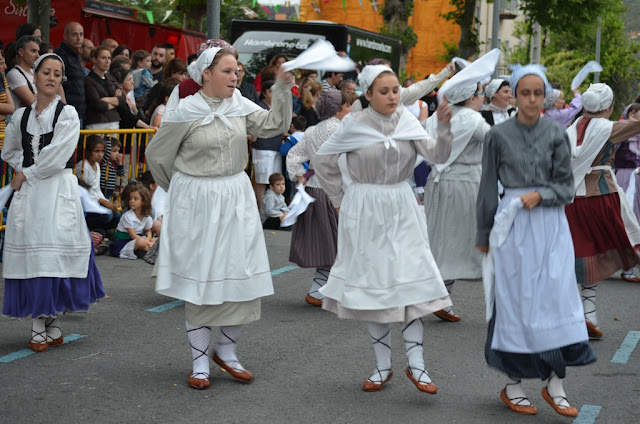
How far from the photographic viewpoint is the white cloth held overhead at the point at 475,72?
613 cm

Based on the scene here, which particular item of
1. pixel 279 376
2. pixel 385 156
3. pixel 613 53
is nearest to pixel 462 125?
pixel 385 156

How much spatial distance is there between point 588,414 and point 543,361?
0.52m

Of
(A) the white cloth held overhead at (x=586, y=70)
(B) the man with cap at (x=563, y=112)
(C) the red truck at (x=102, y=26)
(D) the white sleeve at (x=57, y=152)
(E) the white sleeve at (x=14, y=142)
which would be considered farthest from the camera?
(C) the red truck at (x=102, y=26)

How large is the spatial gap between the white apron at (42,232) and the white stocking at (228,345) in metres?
1.44

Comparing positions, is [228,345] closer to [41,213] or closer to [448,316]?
[41,213]

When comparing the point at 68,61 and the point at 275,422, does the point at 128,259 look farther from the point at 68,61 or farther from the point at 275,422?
the point at 275,422

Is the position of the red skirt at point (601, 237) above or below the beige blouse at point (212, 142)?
below

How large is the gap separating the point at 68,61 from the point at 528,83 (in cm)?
756

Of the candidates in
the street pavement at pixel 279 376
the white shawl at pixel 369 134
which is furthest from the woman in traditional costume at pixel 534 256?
the white shawl at pixel 369 134

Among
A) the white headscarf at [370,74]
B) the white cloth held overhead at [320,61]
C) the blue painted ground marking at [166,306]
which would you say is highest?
the white cloth held overhead at [320,61]

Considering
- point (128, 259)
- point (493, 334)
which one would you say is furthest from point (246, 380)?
point (128, 259)

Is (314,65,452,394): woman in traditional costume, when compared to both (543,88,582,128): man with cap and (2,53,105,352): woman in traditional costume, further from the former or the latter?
(543,88,582,128): man with cap

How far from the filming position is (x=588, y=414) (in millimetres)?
6207

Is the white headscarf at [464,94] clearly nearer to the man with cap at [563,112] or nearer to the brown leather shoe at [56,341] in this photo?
the brown leather shoe at [56,341]
